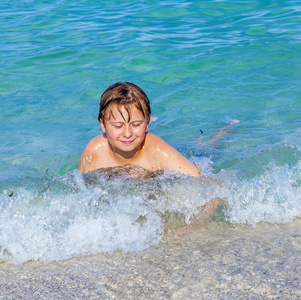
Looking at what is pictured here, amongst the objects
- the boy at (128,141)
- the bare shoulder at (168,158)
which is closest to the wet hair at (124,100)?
the boy at (128,141)

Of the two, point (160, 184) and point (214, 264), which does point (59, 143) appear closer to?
point (160, 184)

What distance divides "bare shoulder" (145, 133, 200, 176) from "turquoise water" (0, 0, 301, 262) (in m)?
0.15

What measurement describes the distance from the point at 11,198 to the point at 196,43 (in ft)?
21.3

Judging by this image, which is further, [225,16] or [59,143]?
A: [225,16]

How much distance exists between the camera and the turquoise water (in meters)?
3.28

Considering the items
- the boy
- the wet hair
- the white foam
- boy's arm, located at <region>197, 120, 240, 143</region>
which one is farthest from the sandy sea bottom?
boy's arm, located at <region>197, 120, 240, 143</region>

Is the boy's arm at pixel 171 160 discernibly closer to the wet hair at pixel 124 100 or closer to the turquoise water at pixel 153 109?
the turquoise water at pixel 153 109

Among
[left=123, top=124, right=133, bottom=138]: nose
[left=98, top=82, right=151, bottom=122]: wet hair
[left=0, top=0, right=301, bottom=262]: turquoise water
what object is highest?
[left=98, top=82, right=151, bottom=122]: wet hair

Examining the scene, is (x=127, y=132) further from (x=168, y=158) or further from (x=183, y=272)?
(x=183, y=272)

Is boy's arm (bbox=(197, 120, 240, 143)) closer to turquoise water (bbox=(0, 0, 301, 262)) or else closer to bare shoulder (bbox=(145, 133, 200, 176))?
turquoise water (bbox=(0, 0, 301, 262))

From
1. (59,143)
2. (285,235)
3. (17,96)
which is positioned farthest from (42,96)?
(285,235)

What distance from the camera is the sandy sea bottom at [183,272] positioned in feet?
8.02

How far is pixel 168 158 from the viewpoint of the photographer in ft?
13.0

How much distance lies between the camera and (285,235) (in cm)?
304
